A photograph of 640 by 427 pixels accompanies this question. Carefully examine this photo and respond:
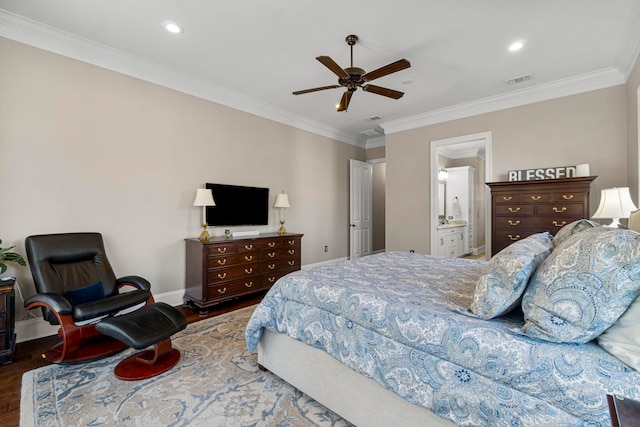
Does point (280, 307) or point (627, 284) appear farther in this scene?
point (280, 307)

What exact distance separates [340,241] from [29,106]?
504 cm

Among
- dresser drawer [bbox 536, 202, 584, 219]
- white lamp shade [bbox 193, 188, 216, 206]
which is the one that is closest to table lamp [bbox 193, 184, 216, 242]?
white lamp shade [bbox 193, 188, 216, 206]

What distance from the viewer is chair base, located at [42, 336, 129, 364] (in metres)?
2.23

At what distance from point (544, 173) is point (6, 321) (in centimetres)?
596

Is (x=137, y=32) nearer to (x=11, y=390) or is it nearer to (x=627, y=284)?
(x=11, y=390)

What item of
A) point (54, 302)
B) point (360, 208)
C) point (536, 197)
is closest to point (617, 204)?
point (536, 197)

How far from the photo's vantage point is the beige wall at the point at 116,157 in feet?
8.79

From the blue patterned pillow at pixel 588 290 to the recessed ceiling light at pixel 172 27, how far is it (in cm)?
339

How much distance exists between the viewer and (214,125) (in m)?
4.07

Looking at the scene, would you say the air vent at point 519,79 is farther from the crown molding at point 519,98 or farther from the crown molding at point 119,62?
the crown molding at point 119,62

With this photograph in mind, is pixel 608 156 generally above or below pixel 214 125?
below

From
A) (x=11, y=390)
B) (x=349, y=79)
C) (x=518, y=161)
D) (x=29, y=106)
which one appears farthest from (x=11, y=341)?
(x=518, y=161)

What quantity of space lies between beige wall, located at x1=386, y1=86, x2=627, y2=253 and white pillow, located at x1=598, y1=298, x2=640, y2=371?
3552 mm

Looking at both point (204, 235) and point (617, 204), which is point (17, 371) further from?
point (617, 204)
